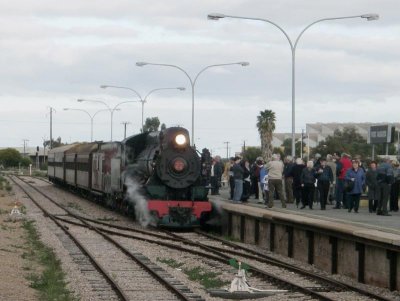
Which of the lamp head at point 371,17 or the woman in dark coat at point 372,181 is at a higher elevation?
the lamp head at point 371,17

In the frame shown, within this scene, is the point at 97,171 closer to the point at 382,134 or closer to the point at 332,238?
the point at 382,134

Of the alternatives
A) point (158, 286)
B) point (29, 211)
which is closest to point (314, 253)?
point (158, 286)

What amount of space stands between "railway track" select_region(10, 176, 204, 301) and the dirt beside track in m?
1.09

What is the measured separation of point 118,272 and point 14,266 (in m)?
2.10

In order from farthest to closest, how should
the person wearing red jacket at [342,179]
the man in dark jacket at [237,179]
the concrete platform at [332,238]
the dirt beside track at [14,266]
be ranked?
the man in dark jacket at [237,179], the person wearing red jacket at [342,179], the concrete platform at [332,238], the dirt beside track at [14,266]

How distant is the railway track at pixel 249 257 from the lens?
1442cm

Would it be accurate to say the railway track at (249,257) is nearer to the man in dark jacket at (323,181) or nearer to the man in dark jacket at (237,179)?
the man in dark jacket at (237,179)

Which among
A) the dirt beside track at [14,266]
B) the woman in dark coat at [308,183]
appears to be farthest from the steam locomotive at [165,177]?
the dirt beside track at [14,266]

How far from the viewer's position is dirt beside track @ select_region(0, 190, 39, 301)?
13.9 meters

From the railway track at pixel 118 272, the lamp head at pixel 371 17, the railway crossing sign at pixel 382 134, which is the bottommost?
the railway track at pixel 118 272

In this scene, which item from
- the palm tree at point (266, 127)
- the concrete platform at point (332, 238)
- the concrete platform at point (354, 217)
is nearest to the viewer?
the concrete platform at point (332, 238)

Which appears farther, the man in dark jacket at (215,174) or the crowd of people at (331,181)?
the man in dark jacket at (215,174)

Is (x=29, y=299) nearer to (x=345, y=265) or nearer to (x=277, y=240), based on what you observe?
(x=345, y=265)

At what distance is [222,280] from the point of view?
1591 centimetres
